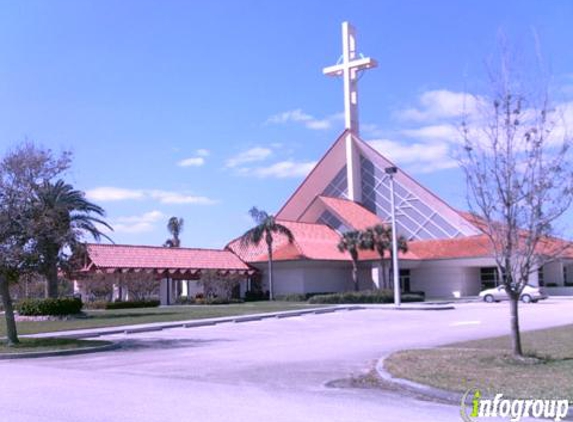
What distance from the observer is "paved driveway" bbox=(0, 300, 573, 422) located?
354 inches

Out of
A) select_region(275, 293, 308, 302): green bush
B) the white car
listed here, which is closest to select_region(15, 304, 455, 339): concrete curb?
the white car

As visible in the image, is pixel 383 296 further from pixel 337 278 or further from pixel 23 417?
pixel 23 417

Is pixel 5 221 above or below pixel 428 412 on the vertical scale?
above

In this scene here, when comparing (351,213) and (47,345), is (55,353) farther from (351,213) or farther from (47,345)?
(351,213)

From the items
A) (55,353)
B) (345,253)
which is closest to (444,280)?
(345,253)

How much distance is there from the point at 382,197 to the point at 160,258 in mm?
23231

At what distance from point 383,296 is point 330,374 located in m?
32.5

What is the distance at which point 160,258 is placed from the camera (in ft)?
173

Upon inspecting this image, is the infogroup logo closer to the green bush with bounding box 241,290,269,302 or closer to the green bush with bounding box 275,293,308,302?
the green bush with bounding box 275,293,308,302

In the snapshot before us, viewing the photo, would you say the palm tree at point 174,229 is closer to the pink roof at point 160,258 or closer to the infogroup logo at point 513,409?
the pink roof at point 160,258

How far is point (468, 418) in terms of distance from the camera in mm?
8609

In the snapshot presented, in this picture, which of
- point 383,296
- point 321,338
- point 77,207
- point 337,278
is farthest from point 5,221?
point 337,278

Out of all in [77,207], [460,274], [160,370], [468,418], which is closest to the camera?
[468,418]

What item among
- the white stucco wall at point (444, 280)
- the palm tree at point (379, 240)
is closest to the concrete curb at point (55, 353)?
the palm tree at point (379, 240)
